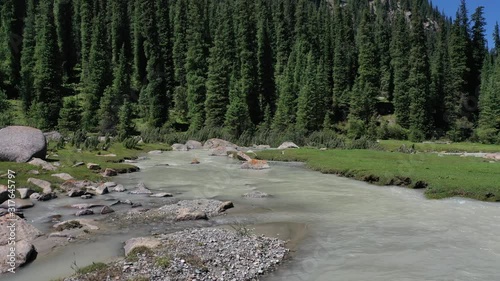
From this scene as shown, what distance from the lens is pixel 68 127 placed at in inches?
2832

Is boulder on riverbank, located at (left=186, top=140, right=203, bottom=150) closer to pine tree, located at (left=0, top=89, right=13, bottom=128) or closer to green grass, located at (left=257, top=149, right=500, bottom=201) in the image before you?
green grass, located at (left=257, top=149, right=500, bottom=201)

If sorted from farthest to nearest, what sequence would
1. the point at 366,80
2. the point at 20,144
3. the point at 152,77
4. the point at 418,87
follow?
the point at 366,80
the point at 152,77
the point at 418,87
the point at 20,144

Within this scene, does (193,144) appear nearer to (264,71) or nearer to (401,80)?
(264,71)

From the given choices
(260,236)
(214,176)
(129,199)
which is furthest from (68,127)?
(260,236)

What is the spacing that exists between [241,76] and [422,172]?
6285 centimetres

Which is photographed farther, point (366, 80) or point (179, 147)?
point (366, 80)

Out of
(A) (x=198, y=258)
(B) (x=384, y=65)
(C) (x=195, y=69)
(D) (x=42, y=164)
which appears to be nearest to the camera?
(A) (x=198, y=258)

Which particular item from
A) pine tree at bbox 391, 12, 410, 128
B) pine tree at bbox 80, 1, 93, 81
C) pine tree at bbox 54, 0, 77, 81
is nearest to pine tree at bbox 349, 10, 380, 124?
pine tree at bbox 391, 12, 410, 128

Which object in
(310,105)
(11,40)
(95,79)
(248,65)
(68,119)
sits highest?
(11,40)

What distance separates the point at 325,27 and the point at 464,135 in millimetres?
52248

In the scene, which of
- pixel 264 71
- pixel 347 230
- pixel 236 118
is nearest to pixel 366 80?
pixel 264 71

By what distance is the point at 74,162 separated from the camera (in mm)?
36719

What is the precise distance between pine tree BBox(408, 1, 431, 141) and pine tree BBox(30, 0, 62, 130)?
69.9m

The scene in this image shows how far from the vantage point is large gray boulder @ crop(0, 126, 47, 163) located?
32.9 metres
